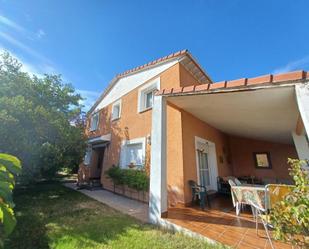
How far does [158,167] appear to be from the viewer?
572 cm

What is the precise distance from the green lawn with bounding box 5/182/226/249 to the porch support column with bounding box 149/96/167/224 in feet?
1.94

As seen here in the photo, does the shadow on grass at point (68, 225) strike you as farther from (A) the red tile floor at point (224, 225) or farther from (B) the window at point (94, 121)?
(B) the window at point (94, 121)

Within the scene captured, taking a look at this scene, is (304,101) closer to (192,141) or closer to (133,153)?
(192,141)

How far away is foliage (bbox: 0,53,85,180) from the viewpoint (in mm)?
8633

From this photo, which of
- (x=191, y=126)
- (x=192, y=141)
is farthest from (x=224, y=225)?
(x=191, y=126)

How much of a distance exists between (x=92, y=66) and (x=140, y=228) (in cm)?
1049

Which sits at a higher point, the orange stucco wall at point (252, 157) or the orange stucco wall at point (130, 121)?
the orange stucco wall at point (130, 121)

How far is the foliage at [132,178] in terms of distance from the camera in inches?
348

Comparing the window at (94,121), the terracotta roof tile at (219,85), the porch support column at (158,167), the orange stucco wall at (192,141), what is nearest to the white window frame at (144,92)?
the orange stucco wall at (192,141)

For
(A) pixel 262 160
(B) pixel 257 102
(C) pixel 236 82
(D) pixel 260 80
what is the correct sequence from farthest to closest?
(A) pixel 262 160, (B) pixel 257 102, (C) pixel 236 82, (D) pixel 260 80

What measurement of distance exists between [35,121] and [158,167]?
837cm

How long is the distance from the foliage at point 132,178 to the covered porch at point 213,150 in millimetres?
1389

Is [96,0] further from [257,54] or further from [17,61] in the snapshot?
[257,54]

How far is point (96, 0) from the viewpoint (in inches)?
299
